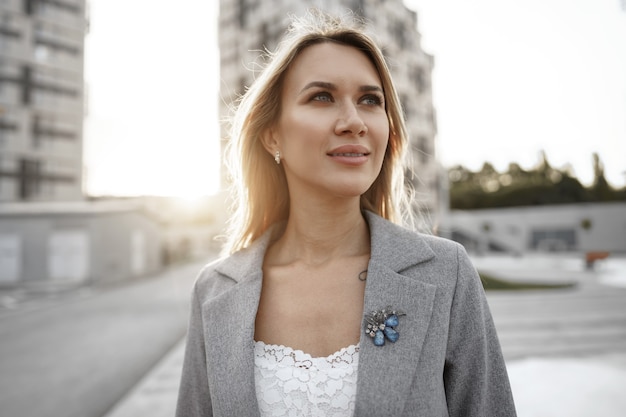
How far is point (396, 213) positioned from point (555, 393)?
15.0ft

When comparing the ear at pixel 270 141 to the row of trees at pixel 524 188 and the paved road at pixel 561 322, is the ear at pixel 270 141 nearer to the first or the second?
the paved road at pixel 561 322

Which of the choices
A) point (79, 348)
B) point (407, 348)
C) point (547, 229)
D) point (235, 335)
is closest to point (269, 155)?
point (235, 335)

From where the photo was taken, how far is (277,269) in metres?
1.98

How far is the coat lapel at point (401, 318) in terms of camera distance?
4.59 ft

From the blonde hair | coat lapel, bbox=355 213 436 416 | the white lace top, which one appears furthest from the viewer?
the blonde hair

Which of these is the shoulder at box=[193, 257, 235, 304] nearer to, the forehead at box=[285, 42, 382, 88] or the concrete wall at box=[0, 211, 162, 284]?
the forehead at box=[285, 42, 382, 88]

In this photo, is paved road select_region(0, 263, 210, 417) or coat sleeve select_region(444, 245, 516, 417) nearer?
coat sleeve select_region(444, 245, 516, 417)

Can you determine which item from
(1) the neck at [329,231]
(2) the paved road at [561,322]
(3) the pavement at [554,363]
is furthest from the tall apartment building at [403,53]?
(1) the neck at [329,231]

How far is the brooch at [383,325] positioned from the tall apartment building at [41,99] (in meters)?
41.4

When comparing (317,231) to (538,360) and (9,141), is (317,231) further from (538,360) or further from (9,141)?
(9,141)

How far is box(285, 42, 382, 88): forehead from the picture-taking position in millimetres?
1673

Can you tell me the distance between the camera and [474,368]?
4.87ft

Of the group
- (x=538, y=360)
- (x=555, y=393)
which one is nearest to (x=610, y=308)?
(x=538, y=360)

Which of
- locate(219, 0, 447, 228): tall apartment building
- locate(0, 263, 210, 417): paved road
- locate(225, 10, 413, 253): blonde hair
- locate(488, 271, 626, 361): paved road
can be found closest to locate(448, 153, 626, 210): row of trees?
locate(219, 0, 447, 228): tall apartment building
